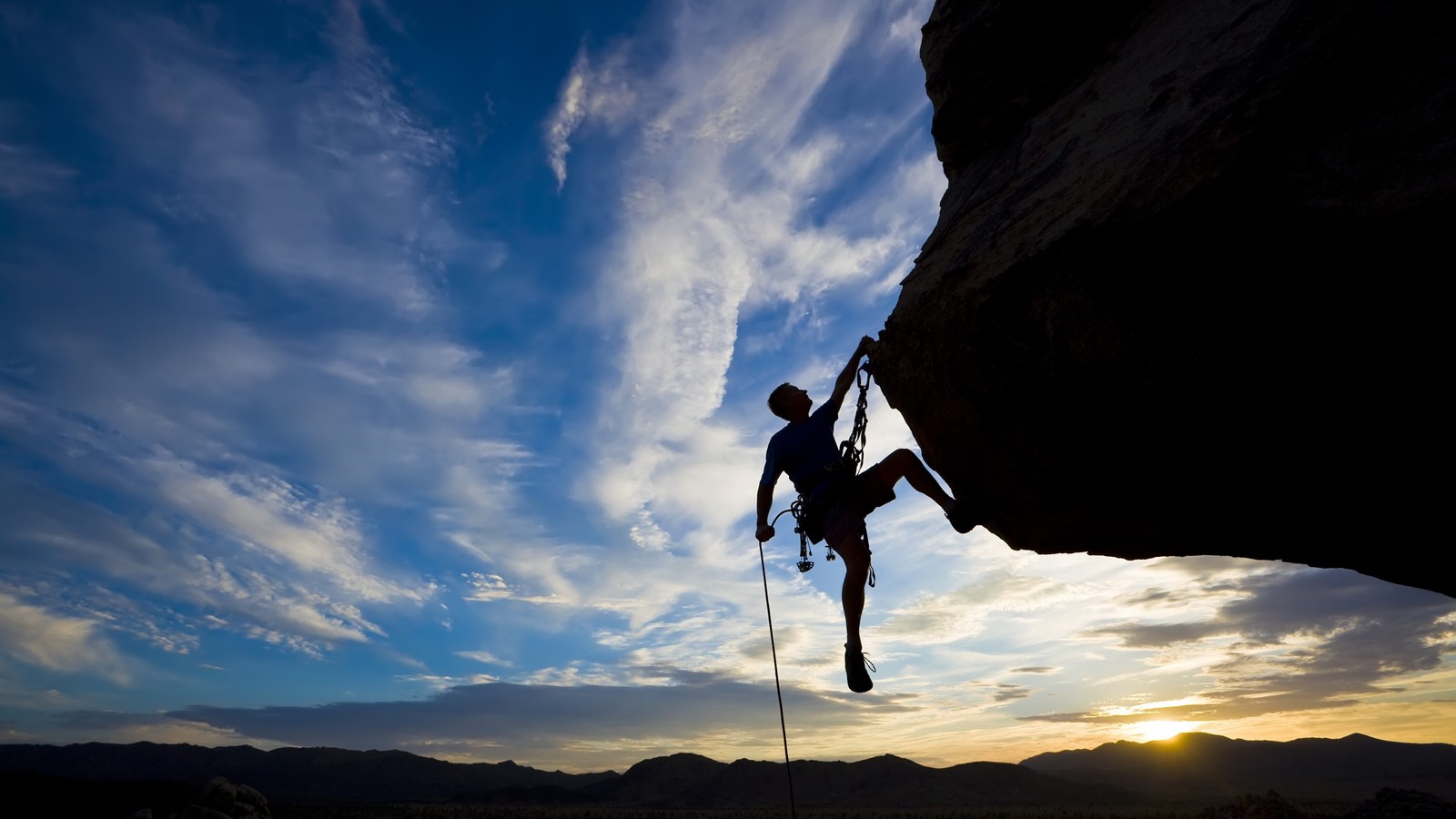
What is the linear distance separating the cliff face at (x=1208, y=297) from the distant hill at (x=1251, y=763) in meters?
102

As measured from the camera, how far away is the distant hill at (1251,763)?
95125mm

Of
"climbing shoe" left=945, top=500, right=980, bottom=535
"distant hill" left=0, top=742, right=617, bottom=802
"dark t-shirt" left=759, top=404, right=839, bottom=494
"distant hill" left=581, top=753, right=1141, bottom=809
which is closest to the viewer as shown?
"climbing shoe" left=945, top=500, right=980, bottom=535

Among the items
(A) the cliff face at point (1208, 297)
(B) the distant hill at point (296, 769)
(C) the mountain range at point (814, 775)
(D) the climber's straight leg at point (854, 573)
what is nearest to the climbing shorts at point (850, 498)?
(D) the climber's straight leg at point (854, 573)

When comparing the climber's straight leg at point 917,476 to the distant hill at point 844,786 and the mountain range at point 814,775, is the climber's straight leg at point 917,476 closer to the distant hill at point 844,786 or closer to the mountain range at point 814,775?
the mountain range at point 814,775

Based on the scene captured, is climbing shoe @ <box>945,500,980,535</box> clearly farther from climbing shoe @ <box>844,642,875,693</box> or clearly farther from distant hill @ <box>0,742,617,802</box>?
distant hill @ <box>0,742,617,802</box>

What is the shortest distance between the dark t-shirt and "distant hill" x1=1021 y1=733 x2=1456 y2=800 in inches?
3986

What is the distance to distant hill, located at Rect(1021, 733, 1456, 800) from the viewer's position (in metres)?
95.1

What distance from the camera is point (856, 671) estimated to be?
642cm

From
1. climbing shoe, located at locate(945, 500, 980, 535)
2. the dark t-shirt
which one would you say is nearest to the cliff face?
climbing shoe, located at locate(945, 500, 980, 535)

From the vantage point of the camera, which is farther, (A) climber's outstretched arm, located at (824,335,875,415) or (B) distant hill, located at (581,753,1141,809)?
(B) distant hill, located at (581,753,1141,809)

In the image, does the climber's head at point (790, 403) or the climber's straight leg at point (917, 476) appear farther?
the climber's head at point (790, 403)

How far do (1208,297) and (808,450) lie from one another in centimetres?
367

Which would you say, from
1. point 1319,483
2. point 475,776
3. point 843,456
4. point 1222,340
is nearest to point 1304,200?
point 1222,340

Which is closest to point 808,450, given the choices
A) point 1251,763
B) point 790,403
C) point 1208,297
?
point 790,403
